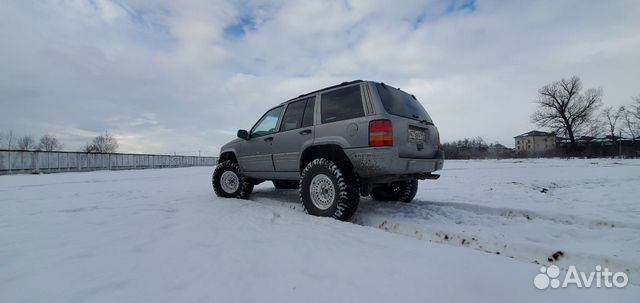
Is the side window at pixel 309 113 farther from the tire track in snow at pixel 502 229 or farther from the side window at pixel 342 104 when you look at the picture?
the tire track in snow at pixel 502 229

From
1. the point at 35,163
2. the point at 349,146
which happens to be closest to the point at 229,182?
the point at 349,146

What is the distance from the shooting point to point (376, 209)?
4.35m

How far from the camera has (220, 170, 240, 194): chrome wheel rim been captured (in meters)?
5.75

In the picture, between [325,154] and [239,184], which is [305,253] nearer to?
[325,154]

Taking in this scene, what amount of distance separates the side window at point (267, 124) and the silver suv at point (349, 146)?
0.05m

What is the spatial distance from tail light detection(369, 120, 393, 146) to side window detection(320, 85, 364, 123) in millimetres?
293

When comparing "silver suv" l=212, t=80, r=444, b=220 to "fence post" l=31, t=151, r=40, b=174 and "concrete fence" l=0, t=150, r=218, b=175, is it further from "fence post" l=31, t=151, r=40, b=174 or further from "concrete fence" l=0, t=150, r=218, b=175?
"fence post" l=31, t=151, r=40, b=174

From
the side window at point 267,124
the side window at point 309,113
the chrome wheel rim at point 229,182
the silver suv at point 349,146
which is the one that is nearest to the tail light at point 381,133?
the silver suv at point 349,146

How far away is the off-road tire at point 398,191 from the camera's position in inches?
191

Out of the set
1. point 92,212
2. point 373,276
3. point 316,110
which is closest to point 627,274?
point 373,276

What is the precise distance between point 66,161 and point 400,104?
26.7 m

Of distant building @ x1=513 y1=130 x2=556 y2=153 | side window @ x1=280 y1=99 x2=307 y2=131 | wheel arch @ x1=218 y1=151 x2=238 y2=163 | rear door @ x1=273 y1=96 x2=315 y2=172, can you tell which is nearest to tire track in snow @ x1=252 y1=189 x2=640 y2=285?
rear door @ x1=273 y1=96 x2=315 y2=172

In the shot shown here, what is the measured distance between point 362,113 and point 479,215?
6.89ft

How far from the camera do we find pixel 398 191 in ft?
16.2
